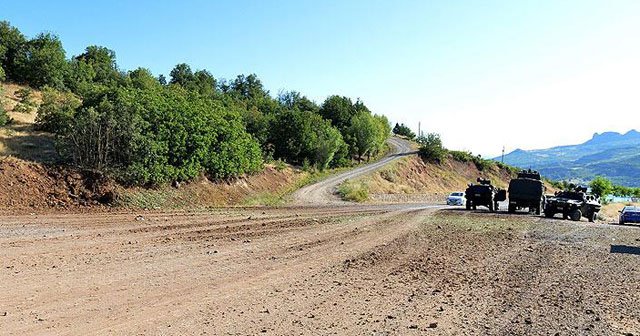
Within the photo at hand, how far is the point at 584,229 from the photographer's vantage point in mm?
23609

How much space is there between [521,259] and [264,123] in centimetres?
5455

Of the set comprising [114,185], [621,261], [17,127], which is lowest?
[621,261]

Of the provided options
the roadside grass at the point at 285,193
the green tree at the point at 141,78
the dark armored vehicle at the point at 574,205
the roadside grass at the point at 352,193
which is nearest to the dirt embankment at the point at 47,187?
the roadside grass at the point at 285,193

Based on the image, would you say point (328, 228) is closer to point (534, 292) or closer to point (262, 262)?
point (262, 262)

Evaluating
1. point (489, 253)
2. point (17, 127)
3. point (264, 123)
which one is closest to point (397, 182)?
point (264, 123)

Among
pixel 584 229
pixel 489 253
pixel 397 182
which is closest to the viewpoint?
pixel 489 253

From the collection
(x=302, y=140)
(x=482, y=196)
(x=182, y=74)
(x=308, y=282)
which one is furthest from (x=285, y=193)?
(x=182, y=74)

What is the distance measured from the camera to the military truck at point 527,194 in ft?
117

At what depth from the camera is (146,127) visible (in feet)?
104

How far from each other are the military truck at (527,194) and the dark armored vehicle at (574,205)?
1349 mm

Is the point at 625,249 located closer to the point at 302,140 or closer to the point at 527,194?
the point at 527,194

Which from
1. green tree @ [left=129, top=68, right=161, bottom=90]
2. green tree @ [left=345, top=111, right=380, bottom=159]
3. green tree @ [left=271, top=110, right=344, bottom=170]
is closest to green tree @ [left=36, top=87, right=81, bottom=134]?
green tree @ [left=129, top=68, right=161, bottom=90]

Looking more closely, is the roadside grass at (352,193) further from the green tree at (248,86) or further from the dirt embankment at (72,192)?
the green tree at (248,86)

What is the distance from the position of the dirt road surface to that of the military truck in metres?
16.5
